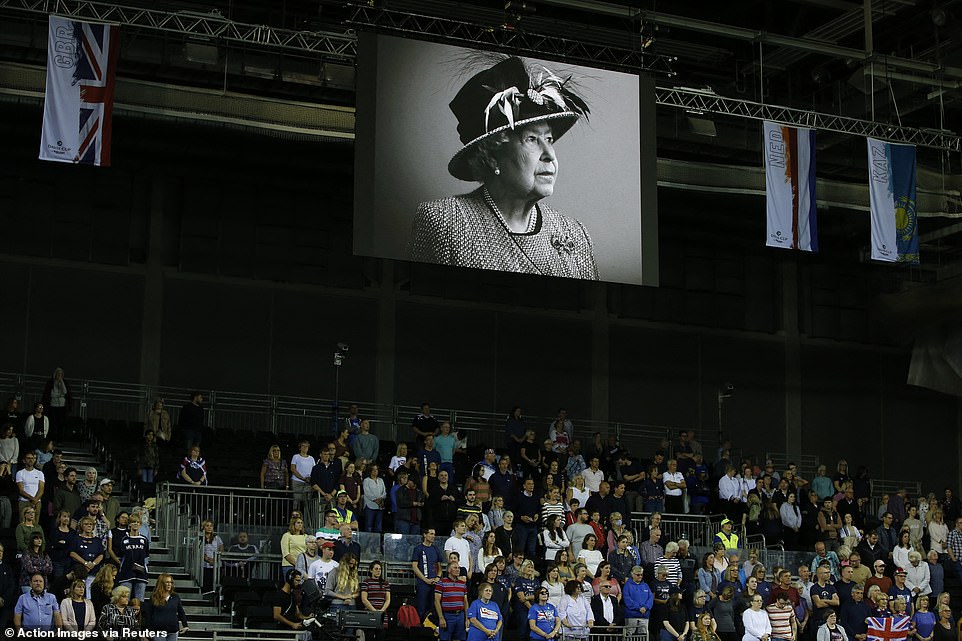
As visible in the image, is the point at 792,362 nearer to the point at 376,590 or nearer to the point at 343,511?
the point at 343,511

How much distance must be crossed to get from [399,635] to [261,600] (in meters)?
1.74

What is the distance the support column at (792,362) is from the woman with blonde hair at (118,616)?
20862 millimetres

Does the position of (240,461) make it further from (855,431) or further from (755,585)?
(855,431)

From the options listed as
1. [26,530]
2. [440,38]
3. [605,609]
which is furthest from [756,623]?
[440,38]

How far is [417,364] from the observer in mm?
30031

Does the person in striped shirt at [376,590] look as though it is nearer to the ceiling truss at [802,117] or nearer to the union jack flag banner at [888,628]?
the union jack flag banner at [888,628]

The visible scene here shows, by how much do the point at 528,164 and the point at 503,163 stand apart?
0.41 metres

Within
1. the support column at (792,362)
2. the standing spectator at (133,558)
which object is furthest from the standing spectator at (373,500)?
the support column at (792,362)

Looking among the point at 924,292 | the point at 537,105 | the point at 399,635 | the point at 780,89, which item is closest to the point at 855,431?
the point at 924,292

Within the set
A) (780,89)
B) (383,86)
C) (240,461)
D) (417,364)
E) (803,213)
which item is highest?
(780,89)

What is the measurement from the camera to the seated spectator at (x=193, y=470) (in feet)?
67.3

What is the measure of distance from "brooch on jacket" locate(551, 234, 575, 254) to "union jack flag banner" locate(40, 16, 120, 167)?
7026 mm

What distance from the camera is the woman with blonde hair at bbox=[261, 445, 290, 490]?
21.0 m

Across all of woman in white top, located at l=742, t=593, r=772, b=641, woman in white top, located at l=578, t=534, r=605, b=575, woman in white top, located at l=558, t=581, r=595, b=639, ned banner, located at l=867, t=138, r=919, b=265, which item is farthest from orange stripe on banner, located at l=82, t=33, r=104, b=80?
ned banner, located at l=867, t=138, r=919, b=265
